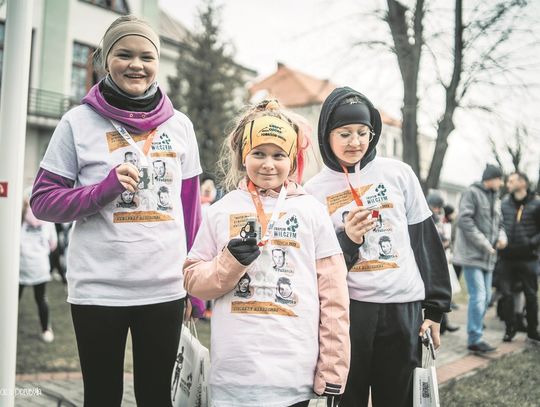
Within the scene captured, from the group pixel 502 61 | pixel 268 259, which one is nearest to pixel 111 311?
pixel 268 259

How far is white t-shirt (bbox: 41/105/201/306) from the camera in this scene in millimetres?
2031

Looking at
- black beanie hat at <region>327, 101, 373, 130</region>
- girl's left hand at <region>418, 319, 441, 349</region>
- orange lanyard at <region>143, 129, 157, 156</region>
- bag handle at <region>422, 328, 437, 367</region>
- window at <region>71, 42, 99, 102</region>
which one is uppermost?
window at <region>71, 42, 99, 102</region>

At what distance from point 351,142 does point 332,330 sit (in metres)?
0.94

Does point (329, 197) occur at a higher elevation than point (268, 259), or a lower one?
higher

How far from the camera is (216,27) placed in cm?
2488

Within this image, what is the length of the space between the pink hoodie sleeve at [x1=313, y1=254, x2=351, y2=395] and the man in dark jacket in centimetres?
541

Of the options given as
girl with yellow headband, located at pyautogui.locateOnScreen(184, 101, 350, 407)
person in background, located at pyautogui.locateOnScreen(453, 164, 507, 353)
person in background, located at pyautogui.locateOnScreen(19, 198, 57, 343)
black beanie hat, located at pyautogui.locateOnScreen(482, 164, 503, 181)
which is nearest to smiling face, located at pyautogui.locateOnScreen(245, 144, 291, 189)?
girl with yellow headband, located at pyautogui.locateOnScreen(184, 101, 350, 407)

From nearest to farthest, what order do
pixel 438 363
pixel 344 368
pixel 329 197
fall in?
pixel 344 368 < pixel 329 197 < pixel 438 363

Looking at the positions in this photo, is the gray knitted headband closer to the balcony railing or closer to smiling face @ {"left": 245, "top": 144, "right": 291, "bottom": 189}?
smiling face @ {"left": 245, "top": 144, "right": 291, "bottom": 189}

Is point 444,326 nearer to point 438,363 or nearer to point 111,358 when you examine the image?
point 438,363

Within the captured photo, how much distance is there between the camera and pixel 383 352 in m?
2.41

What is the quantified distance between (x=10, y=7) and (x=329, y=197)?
1.68 metres

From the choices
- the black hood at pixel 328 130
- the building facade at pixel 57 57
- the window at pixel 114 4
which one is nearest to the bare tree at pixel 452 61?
the black hood at pixel 328 130

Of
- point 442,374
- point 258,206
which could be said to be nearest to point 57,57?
Result: point 442,374
